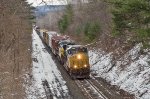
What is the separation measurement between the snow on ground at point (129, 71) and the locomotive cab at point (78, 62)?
1.92m

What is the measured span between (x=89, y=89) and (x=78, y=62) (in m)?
5.38

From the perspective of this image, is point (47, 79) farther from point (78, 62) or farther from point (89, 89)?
point (89, 89)

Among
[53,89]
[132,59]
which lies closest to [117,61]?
[132,59]

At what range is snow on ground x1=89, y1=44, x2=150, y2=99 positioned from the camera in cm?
2532

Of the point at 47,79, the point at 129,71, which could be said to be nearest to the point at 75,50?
the point at 47,79

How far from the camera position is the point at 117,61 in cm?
3434

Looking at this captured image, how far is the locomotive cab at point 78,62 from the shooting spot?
31.3 metres

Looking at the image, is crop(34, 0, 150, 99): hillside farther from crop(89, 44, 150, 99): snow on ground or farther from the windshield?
the windshield

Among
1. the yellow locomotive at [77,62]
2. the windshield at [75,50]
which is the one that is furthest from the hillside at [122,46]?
the windshield at [75,50]

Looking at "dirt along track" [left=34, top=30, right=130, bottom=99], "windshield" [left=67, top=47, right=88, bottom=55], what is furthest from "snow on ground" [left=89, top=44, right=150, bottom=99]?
"windshield" [left=67, top=47, right=88, bottom=55]

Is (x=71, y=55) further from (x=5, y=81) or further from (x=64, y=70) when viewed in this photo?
(x=5, y=81)

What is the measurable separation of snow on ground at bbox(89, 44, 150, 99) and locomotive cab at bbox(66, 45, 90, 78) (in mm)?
1922

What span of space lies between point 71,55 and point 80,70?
164 cm

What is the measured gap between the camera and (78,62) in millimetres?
31641
